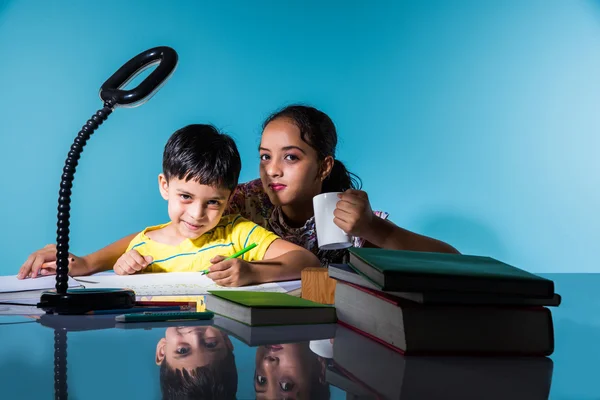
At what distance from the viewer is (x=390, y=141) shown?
3727 millimetres

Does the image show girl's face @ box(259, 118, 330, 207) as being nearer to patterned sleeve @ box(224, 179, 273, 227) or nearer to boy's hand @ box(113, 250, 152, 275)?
patterned sleeve @ box(224, 179, 273, 227)

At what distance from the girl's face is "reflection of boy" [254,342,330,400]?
1.30 metres

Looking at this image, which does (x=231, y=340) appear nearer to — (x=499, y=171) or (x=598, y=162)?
(x=499, y=171)

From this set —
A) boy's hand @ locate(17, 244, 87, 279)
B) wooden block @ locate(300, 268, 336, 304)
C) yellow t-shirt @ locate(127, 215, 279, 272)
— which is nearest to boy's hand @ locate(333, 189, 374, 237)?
yellow t-shirt @ locate(127, 215, 279, 272)

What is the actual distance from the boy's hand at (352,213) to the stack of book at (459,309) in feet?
2.37

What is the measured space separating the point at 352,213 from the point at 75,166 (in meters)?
0.62

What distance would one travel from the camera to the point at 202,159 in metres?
1.48

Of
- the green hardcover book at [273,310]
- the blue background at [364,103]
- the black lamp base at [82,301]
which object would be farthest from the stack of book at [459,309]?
the blue background at [364,103]

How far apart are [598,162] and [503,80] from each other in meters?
0.78

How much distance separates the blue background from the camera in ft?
12.1

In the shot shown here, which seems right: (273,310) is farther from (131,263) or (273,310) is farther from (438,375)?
(131,263)

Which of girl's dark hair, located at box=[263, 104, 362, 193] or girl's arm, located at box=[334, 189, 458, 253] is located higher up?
girl's dark hair, located at box=[263, 104, 362, 193]

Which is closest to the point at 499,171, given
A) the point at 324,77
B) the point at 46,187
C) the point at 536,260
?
the point at 536,260

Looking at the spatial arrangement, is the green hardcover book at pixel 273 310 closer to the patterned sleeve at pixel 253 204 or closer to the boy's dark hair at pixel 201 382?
the boy's dark hair at pixel 201 382
